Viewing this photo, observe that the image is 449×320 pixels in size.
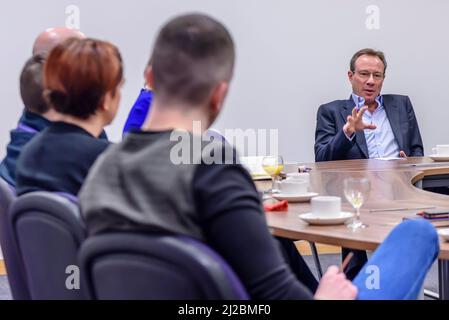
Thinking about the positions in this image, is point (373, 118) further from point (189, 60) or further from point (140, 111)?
point (189, 60)

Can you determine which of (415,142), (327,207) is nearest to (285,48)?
(415,142)

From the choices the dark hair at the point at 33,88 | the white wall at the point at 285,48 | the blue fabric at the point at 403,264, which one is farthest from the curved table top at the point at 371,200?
the white wall at the point at 285,48

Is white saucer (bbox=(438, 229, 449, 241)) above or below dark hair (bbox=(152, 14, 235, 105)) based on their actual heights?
below

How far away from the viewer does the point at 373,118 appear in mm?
4547

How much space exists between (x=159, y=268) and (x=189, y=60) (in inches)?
17.0

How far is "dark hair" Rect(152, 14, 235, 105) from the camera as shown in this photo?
1.29 m

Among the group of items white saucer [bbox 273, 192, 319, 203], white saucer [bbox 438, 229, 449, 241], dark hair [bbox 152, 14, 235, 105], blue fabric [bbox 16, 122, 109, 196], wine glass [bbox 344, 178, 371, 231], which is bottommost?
white saucer [bbox 273, 192, 319, 203]

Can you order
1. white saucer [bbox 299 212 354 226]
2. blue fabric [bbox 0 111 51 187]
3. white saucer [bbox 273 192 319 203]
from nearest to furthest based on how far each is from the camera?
white saucer [bbox 299 212 354 226]
blue fabric [bbox 0 111 51 187]
white saucer [bbox 273 192 319 203]

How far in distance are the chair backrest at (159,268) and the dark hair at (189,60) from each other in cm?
32

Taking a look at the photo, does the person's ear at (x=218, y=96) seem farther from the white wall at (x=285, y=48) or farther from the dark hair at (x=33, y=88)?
the white wall at (x=285, y=48)

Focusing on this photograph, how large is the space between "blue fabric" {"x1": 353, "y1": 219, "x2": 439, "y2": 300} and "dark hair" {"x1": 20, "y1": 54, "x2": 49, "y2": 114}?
4.27 feet

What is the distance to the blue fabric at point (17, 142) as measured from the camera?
2250 mm

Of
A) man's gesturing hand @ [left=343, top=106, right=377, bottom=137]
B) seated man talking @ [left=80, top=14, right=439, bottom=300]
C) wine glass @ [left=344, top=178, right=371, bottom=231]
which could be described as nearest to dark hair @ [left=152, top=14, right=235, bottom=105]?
seated man talking @ [left=80, top=14, right=439, bottom=300]

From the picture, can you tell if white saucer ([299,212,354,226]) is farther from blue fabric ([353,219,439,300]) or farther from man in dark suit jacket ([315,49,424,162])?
man in dark suit jacket ([315,49,424,162])
